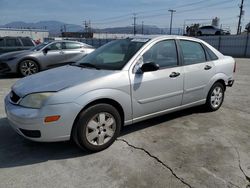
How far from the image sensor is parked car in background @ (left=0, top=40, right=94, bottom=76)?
8.92 meters

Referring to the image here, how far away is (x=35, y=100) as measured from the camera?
9.81 feet

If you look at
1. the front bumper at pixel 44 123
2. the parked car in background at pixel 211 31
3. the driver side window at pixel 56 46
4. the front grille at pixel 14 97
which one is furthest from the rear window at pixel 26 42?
the parked car in background at pixel 211 31

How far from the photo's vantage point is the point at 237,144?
142 inches

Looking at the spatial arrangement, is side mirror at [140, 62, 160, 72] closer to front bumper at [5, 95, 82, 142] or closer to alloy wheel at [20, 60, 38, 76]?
front bumper at [5, 95, 82, 142]

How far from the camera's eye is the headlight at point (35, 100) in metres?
2.95

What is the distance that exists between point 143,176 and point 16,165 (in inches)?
62.7

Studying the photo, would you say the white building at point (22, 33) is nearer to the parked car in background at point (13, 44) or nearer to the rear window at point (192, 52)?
the parked car in background at point (13, 44)

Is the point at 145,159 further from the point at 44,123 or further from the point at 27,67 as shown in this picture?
the point at 27,67

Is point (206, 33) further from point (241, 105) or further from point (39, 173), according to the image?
point (39, 173)

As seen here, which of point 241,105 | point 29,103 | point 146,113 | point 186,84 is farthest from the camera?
point 241,105

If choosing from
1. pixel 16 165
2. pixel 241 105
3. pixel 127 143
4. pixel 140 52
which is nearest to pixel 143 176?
pixel 127 143

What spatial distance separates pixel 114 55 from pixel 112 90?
0.90 metres

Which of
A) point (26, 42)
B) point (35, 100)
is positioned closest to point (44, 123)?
point (35, 100)

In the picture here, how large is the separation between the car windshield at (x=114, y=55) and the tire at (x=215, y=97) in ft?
6.18
